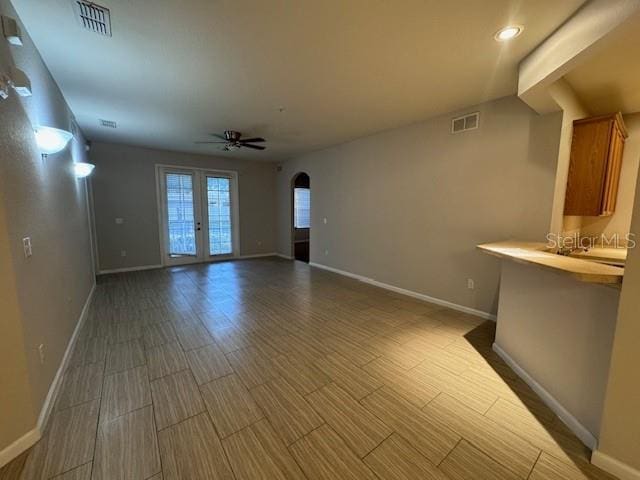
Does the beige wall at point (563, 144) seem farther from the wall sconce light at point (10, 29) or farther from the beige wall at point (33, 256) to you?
the beige wall at point (33, 256)

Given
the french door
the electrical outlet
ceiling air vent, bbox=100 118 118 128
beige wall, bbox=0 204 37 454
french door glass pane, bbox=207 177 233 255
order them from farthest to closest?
1. french door glass pane, bbox=207 177 233 255
2. the french door
3. ceiling air vent, bbox=100 118 118 128
4. the electrical outlet
5. beige wall, bbox=0 204 37 454

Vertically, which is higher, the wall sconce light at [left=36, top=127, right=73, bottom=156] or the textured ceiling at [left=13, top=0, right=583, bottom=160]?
the textured ceiling at [left=13, top=0, right=583, bottom=160]

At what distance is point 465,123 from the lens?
3328 millimetres

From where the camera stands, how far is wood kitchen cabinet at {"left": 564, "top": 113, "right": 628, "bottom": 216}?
2.56 meters

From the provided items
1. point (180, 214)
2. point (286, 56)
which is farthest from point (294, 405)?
point (180, 214)

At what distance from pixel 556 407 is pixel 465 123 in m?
3.11

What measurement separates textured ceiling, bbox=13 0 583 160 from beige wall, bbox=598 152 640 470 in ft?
5.45

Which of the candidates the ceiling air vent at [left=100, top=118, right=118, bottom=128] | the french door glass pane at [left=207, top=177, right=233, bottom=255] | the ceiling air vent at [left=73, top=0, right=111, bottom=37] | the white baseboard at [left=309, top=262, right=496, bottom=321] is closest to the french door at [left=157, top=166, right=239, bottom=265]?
the french door glass pane at [left=207, top=177, right=233, bottom=255]

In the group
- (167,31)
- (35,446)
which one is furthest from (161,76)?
(35,446)

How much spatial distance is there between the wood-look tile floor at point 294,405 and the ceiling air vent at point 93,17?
2715mm

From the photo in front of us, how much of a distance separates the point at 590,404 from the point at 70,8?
4.15 metres

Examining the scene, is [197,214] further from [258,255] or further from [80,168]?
[80,168]

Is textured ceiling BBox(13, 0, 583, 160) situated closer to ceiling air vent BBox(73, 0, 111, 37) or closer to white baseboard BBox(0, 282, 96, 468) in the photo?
ceiling air vent BBox(73, 0, 111, 37)

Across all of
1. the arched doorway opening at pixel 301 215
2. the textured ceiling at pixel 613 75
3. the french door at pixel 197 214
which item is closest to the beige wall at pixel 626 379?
the textured ceiling at pixel 613 75
